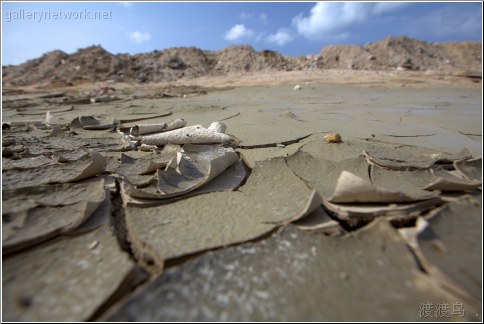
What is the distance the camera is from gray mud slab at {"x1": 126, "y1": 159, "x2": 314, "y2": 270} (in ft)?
2.20

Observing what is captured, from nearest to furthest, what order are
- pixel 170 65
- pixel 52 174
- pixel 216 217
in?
pixel 216 217 → pixel 52 174 → pixel 170 65

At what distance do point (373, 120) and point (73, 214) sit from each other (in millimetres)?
2189

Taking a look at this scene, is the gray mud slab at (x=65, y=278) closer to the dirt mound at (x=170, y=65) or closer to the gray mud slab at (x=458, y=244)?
the gray mud slab at (x=458, y=244)

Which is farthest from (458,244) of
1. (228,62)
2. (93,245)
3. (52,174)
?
(228,62)

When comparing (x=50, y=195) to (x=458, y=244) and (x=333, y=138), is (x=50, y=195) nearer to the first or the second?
(x=458, y=244)

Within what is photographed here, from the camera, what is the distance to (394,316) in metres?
0.51

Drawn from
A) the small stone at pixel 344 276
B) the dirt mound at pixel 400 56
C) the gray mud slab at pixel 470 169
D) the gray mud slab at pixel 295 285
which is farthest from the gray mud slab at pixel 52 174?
the dirt mound at pixel 400 56

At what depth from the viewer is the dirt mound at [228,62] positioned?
14.3 meters

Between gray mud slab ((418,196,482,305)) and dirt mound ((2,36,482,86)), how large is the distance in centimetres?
1460

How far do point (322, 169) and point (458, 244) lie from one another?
530 millimetres

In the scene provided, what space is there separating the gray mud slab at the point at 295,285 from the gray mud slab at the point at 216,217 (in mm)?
67

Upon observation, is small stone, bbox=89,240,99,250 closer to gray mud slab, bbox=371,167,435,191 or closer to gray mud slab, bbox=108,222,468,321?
gray mud slab, bbox=108,222,468,321

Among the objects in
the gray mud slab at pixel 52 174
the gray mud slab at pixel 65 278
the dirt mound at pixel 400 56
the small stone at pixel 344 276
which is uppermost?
the dirt mound at pixel 400 56

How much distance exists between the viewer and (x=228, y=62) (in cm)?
1673
